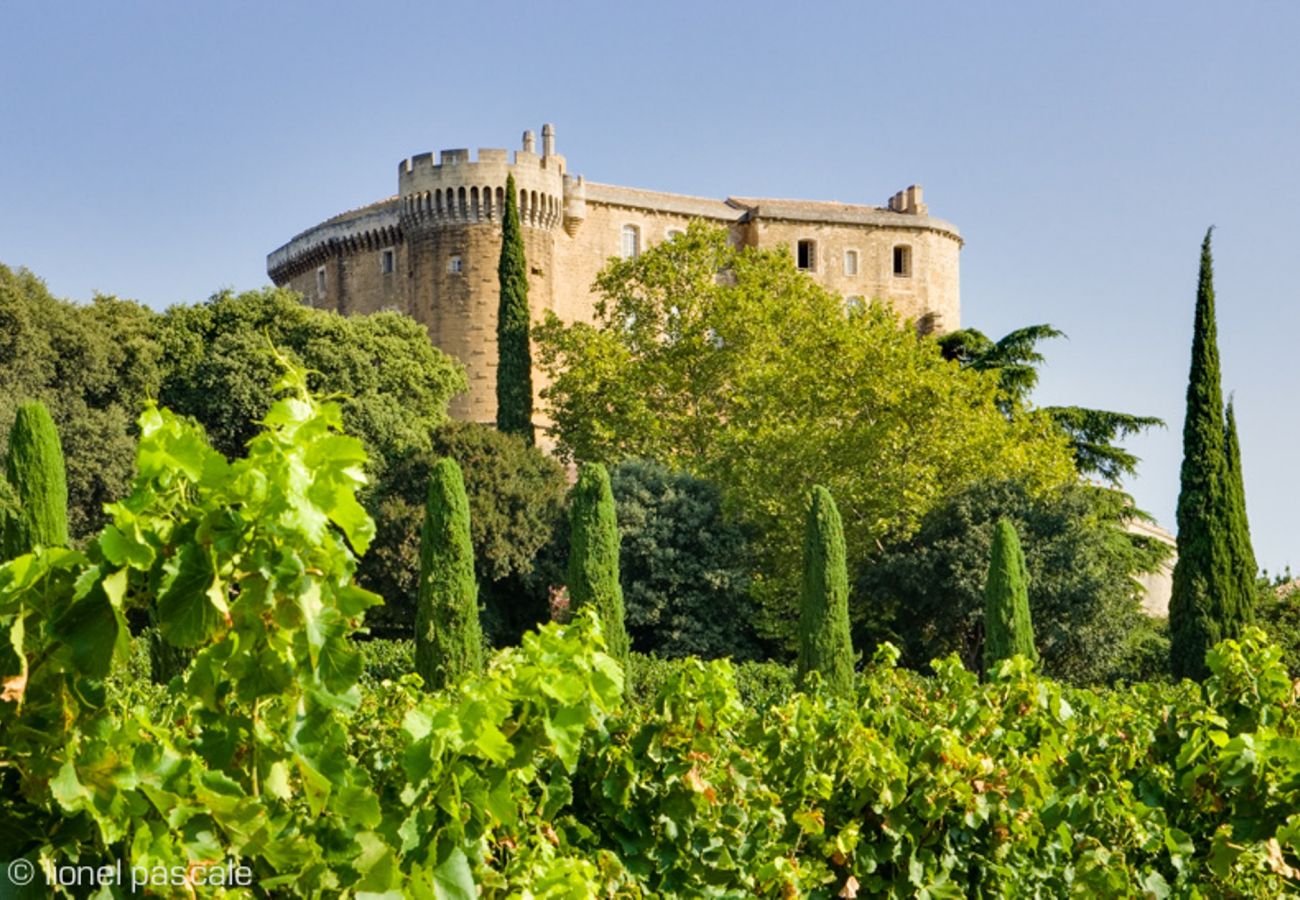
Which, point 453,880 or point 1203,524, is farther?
point 1203,524

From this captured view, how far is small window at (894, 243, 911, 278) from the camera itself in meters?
46.7

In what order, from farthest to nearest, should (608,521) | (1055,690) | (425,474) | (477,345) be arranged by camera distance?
(477,345), (425,474), (608,521), (1055,690)

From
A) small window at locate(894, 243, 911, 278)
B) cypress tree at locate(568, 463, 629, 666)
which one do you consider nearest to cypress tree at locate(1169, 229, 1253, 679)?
cypress tree at locate(568, 463, 629, 666)

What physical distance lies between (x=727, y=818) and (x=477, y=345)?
34.2 m

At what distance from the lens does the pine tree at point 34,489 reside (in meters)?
17.6

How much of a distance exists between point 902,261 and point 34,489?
33.8 m

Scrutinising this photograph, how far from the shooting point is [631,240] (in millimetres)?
43562

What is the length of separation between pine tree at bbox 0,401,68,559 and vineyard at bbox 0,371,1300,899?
39.5 ft

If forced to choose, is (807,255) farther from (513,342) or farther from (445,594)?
(445,594)

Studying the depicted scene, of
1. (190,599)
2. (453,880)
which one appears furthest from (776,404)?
(190,599)

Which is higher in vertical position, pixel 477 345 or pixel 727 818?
pixel 477 345

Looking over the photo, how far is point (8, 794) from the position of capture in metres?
2.93

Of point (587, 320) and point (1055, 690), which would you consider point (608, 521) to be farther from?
point (587, 320)

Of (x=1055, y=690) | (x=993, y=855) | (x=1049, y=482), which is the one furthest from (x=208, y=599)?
(x=1049, y=482)
